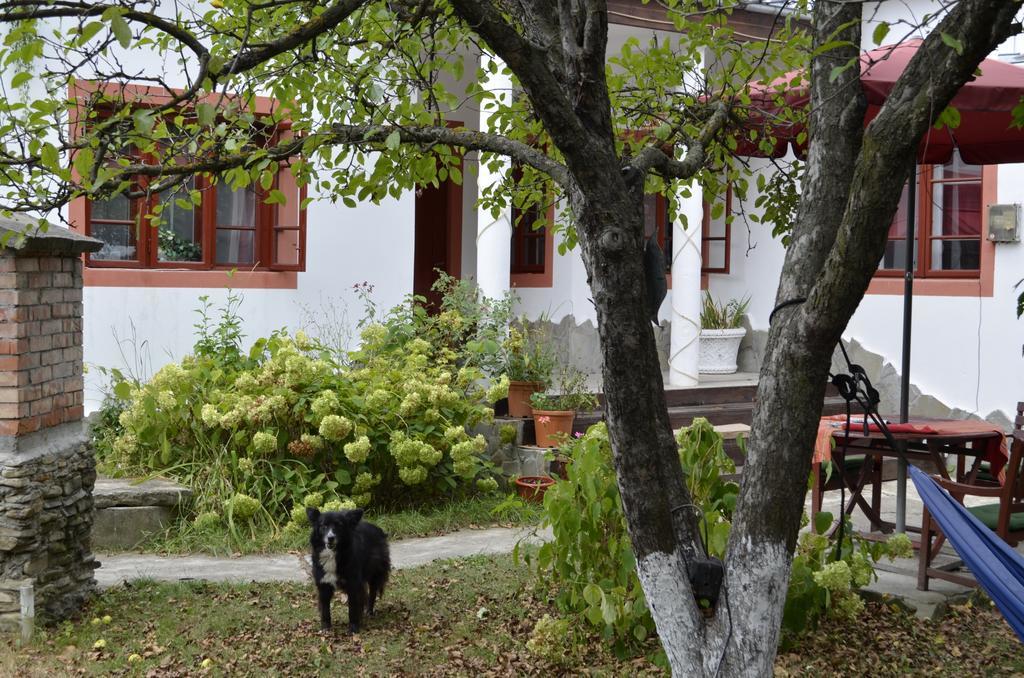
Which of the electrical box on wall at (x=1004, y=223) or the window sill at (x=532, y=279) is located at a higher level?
the electrical box on wall at (x=1004, y=223)

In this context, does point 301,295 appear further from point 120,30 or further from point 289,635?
point 120,30

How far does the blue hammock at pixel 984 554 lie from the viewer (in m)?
4.00

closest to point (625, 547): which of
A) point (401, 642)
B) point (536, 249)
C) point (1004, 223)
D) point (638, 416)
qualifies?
point (401, 642)

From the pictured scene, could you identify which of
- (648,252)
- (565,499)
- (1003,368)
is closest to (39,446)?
(565,499)

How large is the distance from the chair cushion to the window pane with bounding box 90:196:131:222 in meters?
6.90

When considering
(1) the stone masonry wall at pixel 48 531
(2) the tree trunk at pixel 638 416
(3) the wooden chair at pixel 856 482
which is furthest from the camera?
(3) the wooden chair at pixel 856 482

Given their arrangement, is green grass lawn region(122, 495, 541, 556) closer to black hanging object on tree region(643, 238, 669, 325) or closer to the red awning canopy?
black hanging object on tree region(643, 238, 669, 325)

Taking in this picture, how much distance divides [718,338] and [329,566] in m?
7.59

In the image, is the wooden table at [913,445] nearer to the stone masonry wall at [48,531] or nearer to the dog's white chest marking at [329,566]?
the dog's white chest marking at [329,566]

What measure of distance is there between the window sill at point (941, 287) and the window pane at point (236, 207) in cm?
585

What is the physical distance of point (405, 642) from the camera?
5199 mm

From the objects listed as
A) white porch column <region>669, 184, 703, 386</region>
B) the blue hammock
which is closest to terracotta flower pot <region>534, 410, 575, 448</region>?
white porch column <region>669, 184, 703, 386</region>

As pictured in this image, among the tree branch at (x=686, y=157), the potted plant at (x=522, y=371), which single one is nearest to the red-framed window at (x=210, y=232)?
the potted plant at (x=522, y=371)

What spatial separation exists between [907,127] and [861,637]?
287 centimetres
